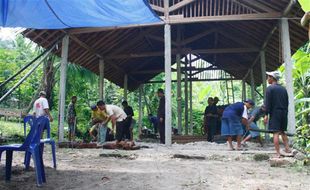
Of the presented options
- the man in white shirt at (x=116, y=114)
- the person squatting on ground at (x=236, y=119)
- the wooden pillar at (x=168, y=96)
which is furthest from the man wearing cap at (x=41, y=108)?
the person squatting on ground at (x=236, y=119)

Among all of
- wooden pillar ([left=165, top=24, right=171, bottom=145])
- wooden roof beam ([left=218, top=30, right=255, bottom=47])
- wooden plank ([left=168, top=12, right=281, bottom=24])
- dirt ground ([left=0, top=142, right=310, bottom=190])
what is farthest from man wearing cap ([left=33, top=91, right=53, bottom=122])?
wooden roof beam ([left=218, top=30, right=255, bottom=47])

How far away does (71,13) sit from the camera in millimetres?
4984

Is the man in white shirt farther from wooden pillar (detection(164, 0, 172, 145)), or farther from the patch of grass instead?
the patch of grass

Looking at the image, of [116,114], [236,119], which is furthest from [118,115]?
[236,119]

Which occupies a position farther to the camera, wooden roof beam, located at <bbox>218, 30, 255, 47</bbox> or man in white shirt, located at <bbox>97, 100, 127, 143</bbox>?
wooden roof beam, located at <bbox>218, 30, 255, 47</bbox>

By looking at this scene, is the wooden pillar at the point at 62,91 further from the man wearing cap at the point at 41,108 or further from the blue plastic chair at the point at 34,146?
the blue plastic chair at the point at 34,146

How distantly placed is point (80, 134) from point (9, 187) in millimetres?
11566

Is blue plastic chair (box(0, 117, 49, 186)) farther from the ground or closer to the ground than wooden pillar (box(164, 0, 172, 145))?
closer to the ground

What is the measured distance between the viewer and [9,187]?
12.5 ft

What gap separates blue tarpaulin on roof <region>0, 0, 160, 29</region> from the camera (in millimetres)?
4672

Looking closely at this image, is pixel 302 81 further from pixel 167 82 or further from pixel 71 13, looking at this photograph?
pixel 71 13

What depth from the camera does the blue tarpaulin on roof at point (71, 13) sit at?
467 centimetres

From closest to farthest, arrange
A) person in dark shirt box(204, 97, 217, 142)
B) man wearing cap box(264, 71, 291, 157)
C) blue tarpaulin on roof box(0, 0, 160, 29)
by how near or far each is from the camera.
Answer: blue tarpaulin on roof box(0, 0, 160, 29) < man wearing cap box(264, 71, 291, 157) < person in dark shirt box(204, 97, 217, 142)

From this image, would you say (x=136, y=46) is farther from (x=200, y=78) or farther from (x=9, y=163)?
(x=9, y=163)
